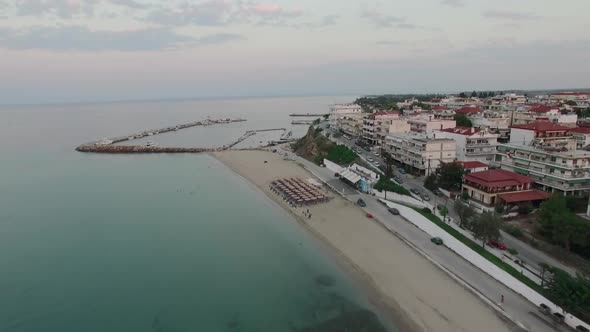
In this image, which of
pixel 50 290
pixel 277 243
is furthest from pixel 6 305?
pixel 277 243

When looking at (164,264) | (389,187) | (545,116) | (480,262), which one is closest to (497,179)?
(389,187)

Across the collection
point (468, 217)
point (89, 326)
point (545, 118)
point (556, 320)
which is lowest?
point (89, 326)

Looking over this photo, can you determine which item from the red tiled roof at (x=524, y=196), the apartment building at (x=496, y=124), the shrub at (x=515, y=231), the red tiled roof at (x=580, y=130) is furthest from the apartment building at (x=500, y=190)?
the apartment building at (x=496, y=124)

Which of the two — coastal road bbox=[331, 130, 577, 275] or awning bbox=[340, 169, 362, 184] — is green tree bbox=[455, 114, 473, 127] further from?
coastal road bbox=[331, 130, 577, 275]

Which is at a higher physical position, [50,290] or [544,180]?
[544,180]

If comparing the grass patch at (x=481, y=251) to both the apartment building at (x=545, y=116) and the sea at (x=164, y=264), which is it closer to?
the sea at (x=164, y=264)

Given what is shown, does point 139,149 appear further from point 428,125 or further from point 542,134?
point 542,134

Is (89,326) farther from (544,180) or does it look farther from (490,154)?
(490,154)
